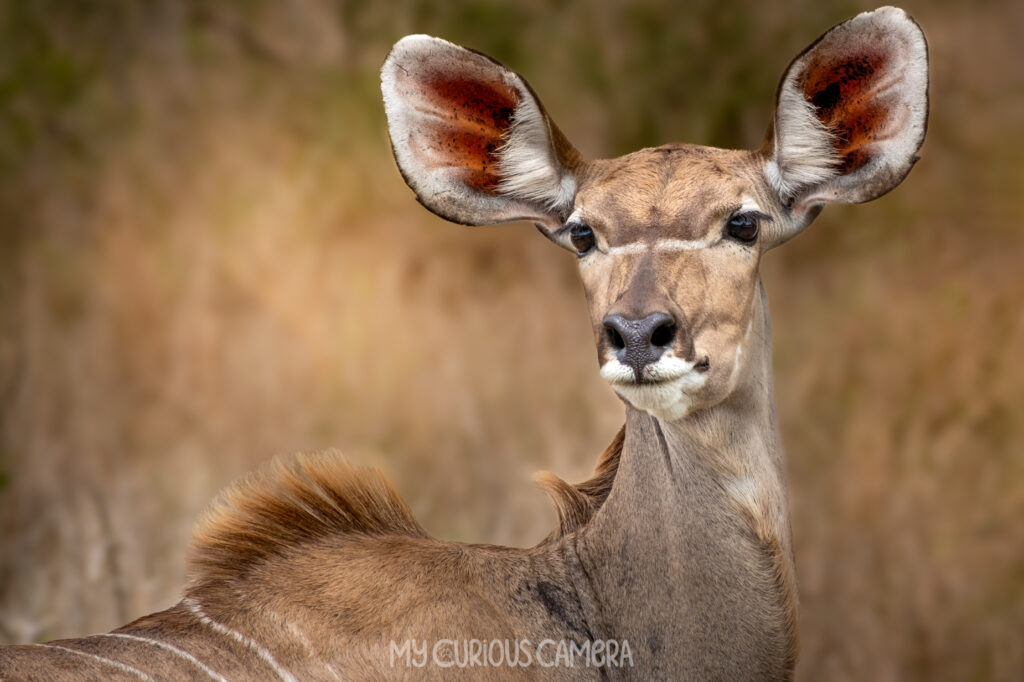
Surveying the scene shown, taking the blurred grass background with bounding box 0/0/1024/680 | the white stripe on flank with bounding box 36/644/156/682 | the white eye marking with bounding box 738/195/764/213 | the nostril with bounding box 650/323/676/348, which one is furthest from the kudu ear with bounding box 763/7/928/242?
the blurred grass background with bounding box 0/0/1024/680

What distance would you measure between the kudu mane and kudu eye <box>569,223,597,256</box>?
642mm

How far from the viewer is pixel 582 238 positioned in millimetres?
3252

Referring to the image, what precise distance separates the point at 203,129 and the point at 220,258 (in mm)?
681

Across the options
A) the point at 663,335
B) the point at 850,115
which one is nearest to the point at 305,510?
the point at 663,335

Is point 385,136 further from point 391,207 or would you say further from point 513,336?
point 513,336

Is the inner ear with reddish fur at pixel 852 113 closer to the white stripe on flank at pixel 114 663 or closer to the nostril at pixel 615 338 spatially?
Answer: the nostril at pixel 615 338

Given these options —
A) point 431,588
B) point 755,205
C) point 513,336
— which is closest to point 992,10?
point 513,336

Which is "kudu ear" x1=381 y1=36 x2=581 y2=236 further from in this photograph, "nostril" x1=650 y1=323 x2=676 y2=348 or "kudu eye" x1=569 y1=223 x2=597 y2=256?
"nostril" x1=650 y1=323 x2=676 y2=348

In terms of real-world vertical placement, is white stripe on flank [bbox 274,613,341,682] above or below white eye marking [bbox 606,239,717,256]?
below

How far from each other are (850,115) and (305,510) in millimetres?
1739

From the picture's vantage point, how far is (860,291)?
20.7 ft

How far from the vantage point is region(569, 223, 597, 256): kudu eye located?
3.23 m

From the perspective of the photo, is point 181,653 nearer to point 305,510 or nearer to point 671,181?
point 305,510

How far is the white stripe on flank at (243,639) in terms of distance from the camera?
301cm
